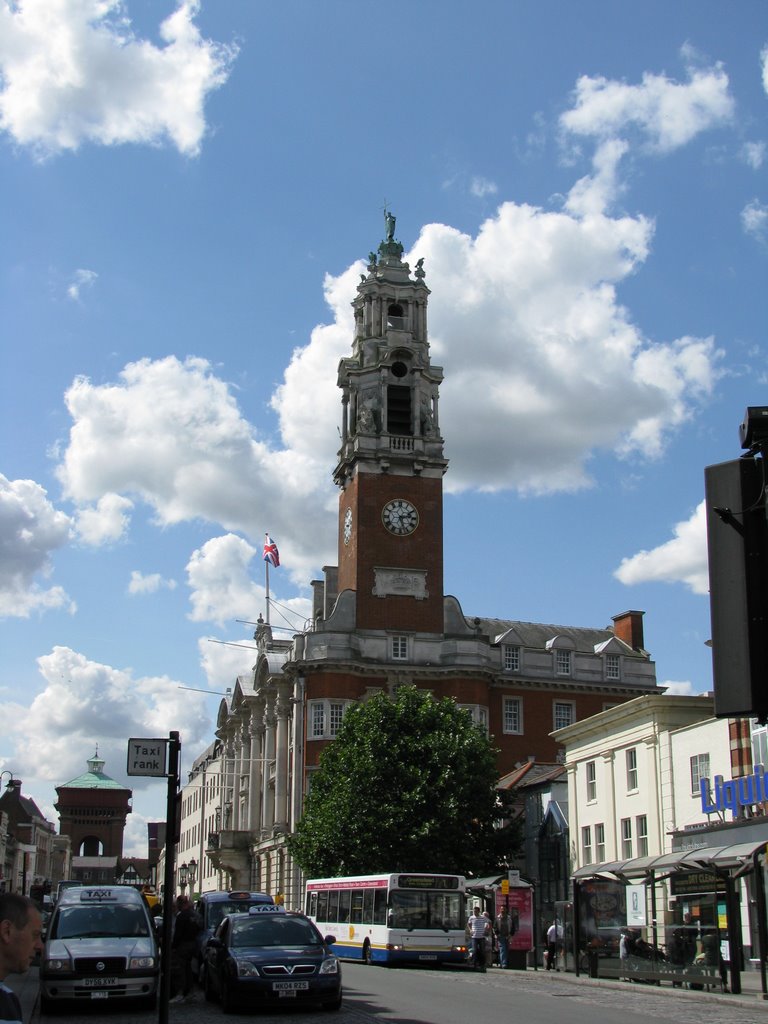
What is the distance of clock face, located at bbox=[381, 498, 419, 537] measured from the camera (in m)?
71.7

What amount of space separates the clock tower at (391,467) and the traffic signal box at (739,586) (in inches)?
2574

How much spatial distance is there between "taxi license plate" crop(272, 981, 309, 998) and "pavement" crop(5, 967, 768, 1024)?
353 centimetres

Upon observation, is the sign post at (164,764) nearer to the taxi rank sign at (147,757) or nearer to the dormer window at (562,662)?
the taxi rank sign at (147,757)

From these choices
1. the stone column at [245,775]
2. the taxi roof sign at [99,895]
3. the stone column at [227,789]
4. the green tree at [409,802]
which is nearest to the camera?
the taxi roof sign at [99,895]

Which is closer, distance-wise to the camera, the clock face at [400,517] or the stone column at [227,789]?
the clock face at [400,517]

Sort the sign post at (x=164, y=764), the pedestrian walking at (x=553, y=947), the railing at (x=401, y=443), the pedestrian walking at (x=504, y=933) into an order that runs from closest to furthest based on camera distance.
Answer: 1. the sign post at (x=164, y=764)
2. the pedestrian walking at (x=553, y=947)
3. the pedestrian walking at (x=504, y=933)
4. the railing at (x=401, y=443)

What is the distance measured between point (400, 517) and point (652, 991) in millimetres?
48154

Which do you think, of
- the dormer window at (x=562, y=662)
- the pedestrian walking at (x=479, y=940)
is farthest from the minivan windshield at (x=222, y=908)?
the dormer window at (x=562, y=662)

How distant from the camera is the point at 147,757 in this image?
40.9ft

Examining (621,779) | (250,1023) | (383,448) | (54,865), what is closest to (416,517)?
(383,448)

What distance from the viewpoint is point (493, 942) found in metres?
38.9

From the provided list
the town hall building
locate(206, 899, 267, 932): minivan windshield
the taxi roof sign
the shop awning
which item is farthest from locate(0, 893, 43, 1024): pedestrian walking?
the town hall building

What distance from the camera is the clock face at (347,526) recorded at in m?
73.0

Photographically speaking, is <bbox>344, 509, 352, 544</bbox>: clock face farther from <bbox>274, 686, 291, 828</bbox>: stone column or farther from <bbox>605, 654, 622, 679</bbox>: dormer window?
<bbox>605, 654, 622, 679</bbox>: dormer window
